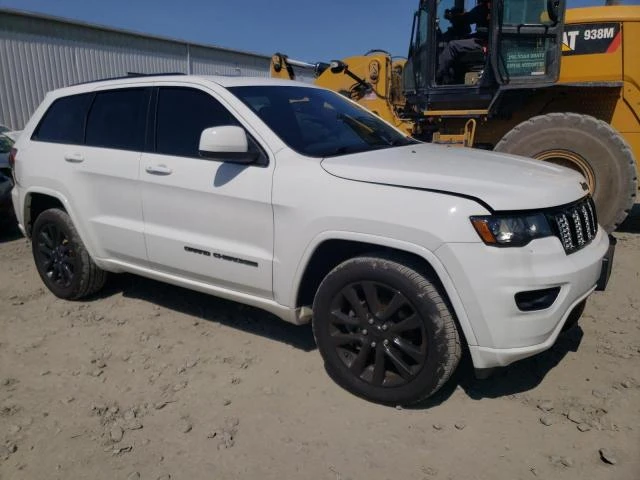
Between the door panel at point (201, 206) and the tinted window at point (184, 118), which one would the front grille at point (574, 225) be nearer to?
the door panel at point (201, 206)

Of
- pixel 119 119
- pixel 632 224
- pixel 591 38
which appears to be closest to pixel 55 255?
pixel 119 119

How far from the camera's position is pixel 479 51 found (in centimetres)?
636

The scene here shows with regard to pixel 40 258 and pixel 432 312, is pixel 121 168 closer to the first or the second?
pixel 40 258

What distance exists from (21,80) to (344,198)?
15199 mm

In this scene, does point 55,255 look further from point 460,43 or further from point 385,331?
point 460,43

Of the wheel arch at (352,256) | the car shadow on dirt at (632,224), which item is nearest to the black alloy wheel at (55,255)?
the wheel arch at (352,256)

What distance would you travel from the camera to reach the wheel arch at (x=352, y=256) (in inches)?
99.8

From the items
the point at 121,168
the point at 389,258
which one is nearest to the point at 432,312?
the point at 389,258

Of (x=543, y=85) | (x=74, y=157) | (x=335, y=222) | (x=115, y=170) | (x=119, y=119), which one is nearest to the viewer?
(x=335, y=222)

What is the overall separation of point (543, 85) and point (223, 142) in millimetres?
4320

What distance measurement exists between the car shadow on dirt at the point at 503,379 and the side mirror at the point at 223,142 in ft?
5.74

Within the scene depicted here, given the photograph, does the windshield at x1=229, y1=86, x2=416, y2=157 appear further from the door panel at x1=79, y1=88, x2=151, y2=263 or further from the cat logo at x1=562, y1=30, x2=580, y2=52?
the cat logo at x1=562, y1=30, x2=580, y2=52

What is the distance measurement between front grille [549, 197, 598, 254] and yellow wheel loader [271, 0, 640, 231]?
9.34 ft

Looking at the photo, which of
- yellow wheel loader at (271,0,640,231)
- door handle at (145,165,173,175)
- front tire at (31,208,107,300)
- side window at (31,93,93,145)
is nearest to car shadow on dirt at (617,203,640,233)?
yellow wheel loader at (271,0,640,231)
